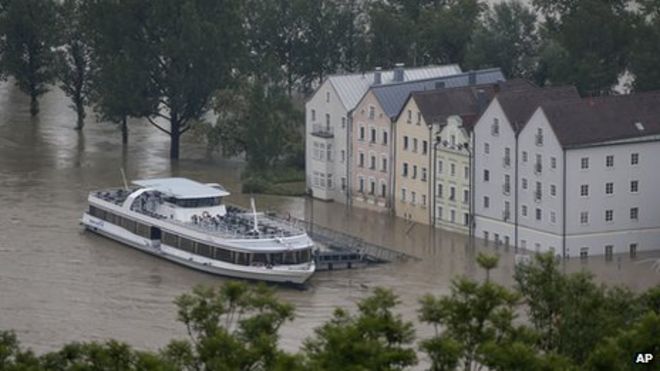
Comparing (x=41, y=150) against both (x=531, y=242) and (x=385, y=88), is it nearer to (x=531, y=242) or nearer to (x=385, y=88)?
(x=385, y=88)

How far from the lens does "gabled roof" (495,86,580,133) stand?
70.0m

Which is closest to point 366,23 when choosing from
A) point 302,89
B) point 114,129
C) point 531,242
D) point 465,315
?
point 302,89

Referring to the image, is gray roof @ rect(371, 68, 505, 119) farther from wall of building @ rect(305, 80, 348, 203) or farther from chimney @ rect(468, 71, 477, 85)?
wall of building @ rect(305, 80, 348, 203)

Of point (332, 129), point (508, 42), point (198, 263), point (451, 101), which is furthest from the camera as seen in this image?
point (508, 42)

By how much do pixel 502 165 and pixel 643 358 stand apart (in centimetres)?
2639

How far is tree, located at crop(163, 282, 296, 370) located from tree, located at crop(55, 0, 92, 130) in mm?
41639

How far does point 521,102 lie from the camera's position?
7069 centimetres

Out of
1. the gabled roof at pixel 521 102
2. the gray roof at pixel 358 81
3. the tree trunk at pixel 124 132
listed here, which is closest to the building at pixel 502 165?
the gabled roof at pixel 521 102

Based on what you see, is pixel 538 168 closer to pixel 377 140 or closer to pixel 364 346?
pixel 377 140

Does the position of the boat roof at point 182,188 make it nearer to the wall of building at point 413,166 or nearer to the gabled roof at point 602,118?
the wall of building at point 413,166

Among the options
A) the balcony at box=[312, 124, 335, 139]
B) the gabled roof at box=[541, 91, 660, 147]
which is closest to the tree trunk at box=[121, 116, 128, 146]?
the balcony at box=[312, 124, 335, 139]

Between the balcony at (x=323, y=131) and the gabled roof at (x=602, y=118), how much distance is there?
9.54m

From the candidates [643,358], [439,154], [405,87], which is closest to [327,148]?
[405,87]

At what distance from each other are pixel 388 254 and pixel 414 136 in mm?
6681
